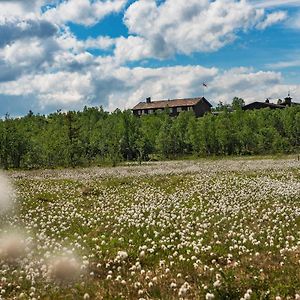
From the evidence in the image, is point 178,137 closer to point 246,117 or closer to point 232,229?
point 246,117

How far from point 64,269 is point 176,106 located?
505ft

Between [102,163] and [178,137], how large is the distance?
29.5m

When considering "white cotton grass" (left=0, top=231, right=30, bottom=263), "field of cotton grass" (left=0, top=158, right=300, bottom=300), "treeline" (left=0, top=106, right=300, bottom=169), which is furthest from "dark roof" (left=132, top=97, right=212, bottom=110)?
"white cotton grass" (left=0, top=231, right=30, bottom=263)

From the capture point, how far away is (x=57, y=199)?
27656 millimetres

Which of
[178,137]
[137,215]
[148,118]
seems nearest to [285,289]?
[137,215]

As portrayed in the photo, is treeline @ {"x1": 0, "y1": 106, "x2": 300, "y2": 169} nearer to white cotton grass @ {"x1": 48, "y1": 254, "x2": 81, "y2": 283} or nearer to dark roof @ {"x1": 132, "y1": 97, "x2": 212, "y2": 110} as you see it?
dark roof @ {"x1": 132, "y1": 97, "x2": 212, "y2": 110}

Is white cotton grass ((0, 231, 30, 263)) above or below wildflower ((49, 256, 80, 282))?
above

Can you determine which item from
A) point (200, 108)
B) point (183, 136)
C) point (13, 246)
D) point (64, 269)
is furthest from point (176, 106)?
point (64, 269)

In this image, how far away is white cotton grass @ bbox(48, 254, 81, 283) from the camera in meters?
12.0

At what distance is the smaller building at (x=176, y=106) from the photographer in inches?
6403

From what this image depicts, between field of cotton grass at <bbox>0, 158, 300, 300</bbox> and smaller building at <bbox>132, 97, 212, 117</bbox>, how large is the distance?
5411 inches

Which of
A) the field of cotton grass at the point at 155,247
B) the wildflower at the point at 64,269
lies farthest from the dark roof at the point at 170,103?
the wildflower at the point at 64,269

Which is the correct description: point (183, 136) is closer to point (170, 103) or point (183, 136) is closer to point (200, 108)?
point (200, 108)

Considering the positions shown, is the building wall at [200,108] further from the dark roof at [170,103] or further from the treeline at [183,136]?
the treeline at [183,136]
